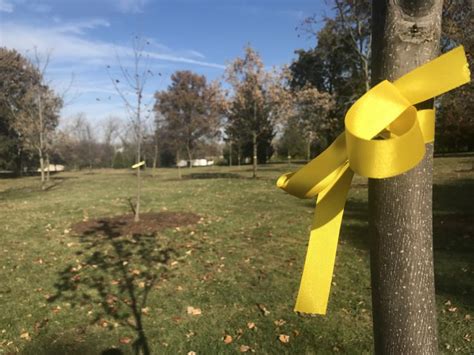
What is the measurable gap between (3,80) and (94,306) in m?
35.8

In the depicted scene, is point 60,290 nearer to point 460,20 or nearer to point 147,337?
point 147,337

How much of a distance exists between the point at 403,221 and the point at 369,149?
0.41 meters

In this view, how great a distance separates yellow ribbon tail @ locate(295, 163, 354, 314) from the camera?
1.35 metres

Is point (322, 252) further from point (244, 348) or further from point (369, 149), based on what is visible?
point (244, 348)

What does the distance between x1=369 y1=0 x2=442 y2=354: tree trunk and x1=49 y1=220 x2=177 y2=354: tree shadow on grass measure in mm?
3405

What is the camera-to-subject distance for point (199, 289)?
5.82m

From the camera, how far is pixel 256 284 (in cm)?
588

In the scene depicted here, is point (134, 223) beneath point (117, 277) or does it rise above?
above

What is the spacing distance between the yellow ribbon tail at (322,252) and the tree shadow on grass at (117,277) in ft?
10.8

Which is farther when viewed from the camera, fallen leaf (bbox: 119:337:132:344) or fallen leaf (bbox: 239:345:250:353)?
fallen leaf (bbox: 119:337:132:344)

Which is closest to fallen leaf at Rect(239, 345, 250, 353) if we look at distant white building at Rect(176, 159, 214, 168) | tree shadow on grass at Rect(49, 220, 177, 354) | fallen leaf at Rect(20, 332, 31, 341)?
tree shadow on grass at Rect(49, 220, 177, 354)

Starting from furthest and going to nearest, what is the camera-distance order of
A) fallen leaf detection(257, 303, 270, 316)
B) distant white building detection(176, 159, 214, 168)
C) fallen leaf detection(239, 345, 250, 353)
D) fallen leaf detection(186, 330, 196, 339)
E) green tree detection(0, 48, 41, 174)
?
1. distant white building detection(176, 159, 214, 168)
2. green tree detection(0, 48, 41, 174)
3. fallen leaf detection(257, 303, 270, 316)
4. fallen leaf detection(186, 330, 196, 339)
5. fallen leaf detection(239, 345, 250, 353)

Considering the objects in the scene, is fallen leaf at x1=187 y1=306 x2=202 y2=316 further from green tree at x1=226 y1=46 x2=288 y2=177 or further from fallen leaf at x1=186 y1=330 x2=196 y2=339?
green tree at x1=226 y1=46 x2=288 y2=177

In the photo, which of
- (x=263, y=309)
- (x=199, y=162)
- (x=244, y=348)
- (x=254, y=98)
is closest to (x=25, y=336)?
(x=244, y=348)
